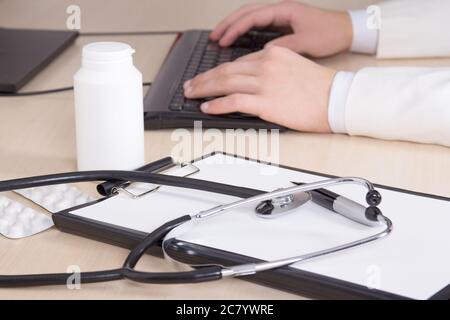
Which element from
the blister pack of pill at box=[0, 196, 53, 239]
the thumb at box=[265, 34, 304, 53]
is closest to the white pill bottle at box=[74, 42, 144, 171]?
the blister pack of pill at box=[0, 196, 53, 239]

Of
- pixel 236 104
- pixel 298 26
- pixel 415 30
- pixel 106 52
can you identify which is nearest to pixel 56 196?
pixel 106 52

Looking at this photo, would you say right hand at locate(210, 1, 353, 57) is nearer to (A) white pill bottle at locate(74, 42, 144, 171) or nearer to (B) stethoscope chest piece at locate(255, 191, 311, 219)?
(A) white pill bottle at locate(74, 42, 144, 171)

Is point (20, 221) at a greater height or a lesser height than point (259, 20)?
lesser

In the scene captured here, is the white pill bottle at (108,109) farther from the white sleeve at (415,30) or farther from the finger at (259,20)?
the white sleeve at (415,30)

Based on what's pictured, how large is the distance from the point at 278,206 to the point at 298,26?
0.70 m

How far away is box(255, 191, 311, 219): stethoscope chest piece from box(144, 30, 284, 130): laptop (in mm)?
299

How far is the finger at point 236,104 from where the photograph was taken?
41.2 inches

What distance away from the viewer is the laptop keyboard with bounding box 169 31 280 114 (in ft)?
3.61

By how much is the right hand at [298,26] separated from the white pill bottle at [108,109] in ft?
1.71

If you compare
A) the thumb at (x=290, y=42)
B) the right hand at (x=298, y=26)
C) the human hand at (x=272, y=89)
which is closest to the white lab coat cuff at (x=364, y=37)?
the right hand at (x=298, y=26)

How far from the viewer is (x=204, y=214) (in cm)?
71

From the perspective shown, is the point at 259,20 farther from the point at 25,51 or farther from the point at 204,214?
the point at 204,214
